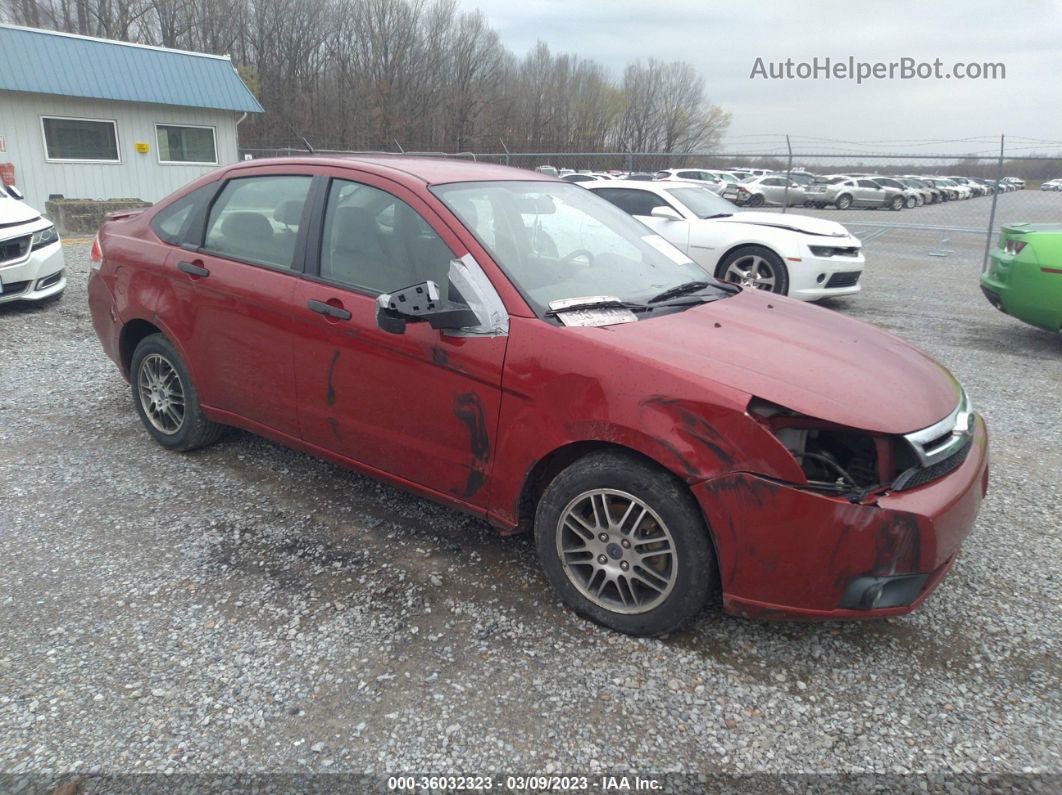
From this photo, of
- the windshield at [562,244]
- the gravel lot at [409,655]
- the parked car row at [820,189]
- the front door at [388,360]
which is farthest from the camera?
the parked car row at [820,189]

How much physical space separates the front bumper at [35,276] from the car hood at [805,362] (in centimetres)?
729

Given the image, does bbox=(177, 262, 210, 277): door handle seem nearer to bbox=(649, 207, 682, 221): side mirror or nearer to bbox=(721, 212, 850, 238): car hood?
bbox=(649, 207, 682, 221): side mirror

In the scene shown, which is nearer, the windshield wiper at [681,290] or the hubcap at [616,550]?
the hubcap at [616,550]

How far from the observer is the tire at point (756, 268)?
8391 millimetres

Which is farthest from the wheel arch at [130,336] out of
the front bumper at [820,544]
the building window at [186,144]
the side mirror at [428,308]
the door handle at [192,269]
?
the building window at [186,144]

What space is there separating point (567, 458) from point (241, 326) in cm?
185

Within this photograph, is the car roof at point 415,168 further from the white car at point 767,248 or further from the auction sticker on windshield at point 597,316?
the white car at point 767,248

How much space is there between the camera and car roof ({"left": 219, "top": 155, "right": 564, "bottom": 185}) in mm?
3352

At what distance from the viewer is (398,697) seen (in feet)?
8.13

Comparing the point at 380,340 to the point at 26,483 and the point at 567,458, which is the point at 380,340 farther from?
the point at 26,483

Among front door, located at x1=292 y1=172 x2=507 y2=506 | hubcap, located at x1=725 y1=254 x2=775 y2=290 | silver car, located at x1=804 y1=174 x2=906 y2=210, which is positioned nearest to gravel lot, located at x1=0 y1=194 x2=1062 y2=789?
front door, located at x1=292 y1=172 x2=507 y2=506

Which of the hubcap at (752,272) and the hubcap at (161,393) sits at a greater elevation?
the hubcap at (752,272)

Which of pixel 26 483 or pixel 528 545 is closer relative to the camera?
pixel 528 545

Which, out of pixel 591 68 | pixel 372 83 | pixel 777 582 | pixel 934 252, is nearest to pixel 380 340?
pixel 777 582
